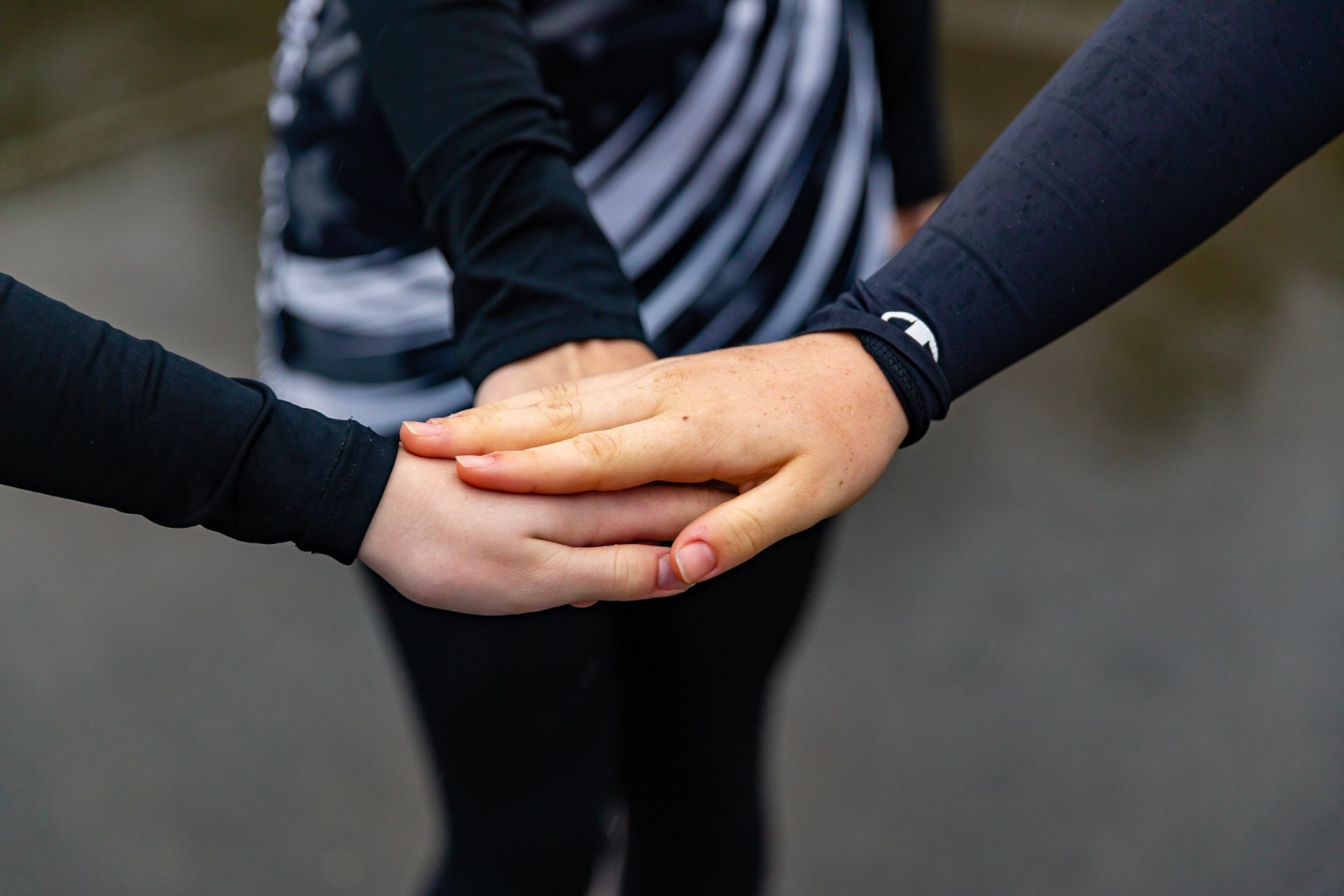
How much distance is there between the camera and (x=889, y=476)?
1.35m

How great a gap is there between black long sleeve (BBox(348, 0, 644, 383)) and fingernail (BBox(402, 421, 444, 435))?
0.20 feet

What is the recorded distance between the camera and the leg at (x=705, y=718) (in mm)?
597

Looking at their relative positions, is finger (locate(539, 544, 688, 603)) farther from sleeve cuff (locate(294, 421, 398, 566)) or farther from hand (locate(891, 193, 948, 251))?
hand (locate(891, 193, 948, 251))

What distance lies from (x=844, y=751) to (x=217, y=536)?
30.1 inches

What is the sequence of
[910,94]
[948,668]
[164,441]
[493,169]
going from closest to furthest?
1. [164,441]
2. [493,169]
3. [910,94]
4. [948,668]

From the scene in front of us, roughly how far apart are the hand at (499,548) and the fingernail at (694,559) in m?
0.02

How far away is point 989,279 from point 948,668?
783 millimetres

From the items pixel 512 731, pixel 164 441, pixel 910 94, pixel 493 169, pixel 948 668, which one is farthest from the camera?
pixel 948 668

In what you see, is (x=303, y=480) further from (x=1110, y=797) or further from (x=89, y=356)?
(x=1110, y=797)

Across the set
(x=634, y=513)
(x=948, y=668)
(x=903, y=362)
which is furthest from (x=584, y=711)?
(x=948, y=668)

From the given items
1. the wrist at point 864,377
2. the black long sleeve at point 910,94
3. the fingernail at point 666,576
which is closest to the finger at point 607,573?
the fingernail at point 666,576

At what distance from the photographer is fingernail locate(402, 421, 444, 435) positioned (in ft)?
1.46

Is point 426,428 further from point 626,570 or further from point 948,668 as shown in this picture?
point 948,668

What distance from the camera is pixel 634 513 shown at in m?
0.48
